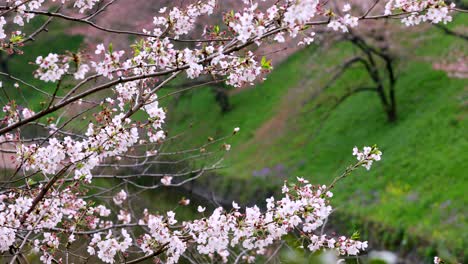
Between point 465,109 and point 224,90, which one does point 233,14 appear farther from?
point 224,90

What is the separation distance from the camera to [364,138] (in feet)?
72.4

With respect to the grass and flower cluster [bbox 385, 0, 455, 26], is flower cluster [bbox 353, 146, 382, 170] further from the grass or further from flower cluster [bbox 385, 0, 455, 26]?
the grass

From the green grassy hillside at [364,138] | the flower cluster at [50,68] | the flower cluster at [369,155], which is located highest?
the green grassy hillside at [364,138]

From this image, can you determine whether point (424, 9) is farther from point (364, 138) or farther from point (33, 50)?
point (364, 138)

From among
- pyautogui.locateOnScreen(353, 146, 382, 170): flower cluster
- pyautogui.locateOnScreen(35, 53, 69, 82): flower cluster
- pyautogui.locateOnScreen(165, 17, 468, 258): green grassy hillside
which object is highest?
pyautogui.locateOnScreen(165, 17, 468, 258): green grassy hillside

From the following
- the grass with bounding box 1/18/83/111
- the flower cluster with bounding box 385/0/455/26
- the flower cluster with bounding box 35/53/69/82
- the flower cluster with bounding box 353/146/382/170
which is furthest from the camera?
the grass with bounding box 1/18/83/111

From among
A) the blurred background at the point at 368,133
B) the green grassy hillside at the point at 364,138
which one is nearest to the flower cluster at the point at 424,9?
the blurred background at the point at 368,133

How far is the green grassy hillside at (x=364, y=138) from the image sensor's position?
53.6 ft

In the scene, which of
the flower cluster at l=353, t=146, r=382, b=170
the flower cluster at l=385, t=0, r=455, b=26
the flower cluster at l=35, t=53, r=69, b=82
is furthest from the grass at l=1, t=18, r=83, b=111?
the flower cluster at l=385, t=0, r=455, b=26

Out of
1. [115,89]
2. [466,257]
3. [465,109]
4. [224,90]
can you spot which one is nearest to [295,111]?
[224,90]

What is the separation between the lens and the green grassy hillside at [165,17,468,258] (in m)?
16.3

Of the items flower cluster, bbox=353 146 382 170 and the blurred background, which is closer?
flower cluster, bbox=353 146 382 170

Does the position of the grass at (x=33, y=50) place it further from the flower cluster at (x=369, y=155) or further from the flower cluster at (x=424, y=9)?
the flower cluster at (x=424, y=9)

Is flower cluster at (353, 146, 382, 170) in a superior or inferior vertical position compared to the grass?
inferior
